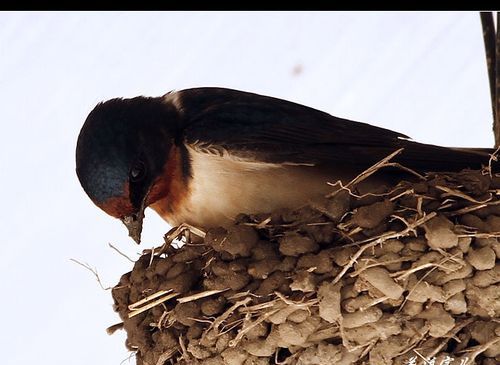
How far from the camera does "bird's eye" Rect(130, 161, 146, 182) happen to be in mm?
3221

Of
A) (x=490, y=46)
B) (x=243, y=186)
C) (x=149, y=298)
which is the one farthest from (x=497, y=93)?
(x=149, y=298)

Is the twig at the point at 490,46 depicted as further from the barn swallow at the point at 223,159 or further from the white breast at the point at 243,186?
the white breast at the point at 243,186

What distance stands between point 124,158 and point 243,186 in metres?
0.34

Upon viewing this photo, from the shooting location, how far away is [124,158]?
10.5ft

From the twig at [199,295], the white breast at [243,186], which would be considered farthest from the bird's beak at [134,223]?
the twig at [199,295]

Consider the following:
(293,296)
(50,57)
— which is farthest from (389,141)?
(50,57)

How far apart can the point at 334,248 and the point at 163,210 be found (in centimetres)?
69

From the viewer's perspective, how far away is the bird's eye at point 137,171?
10.6ft

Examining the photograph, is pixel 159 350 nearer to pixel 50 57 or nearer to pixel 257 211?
pixel 257 211

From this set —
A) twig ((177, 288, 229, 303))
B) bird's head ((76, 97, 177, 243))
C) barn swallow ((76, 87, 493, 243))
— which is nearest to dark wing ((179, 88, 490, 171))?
barn swallow ((76, 87, 493, 243))

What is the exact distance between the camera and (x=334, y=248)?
9.45ft

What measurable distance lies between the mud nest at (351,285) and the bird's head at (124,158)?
266 mm

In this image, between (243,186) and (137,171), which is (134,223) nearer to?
(137,171)

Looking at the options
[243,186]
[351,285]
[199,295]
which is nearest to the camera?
[351,285]
